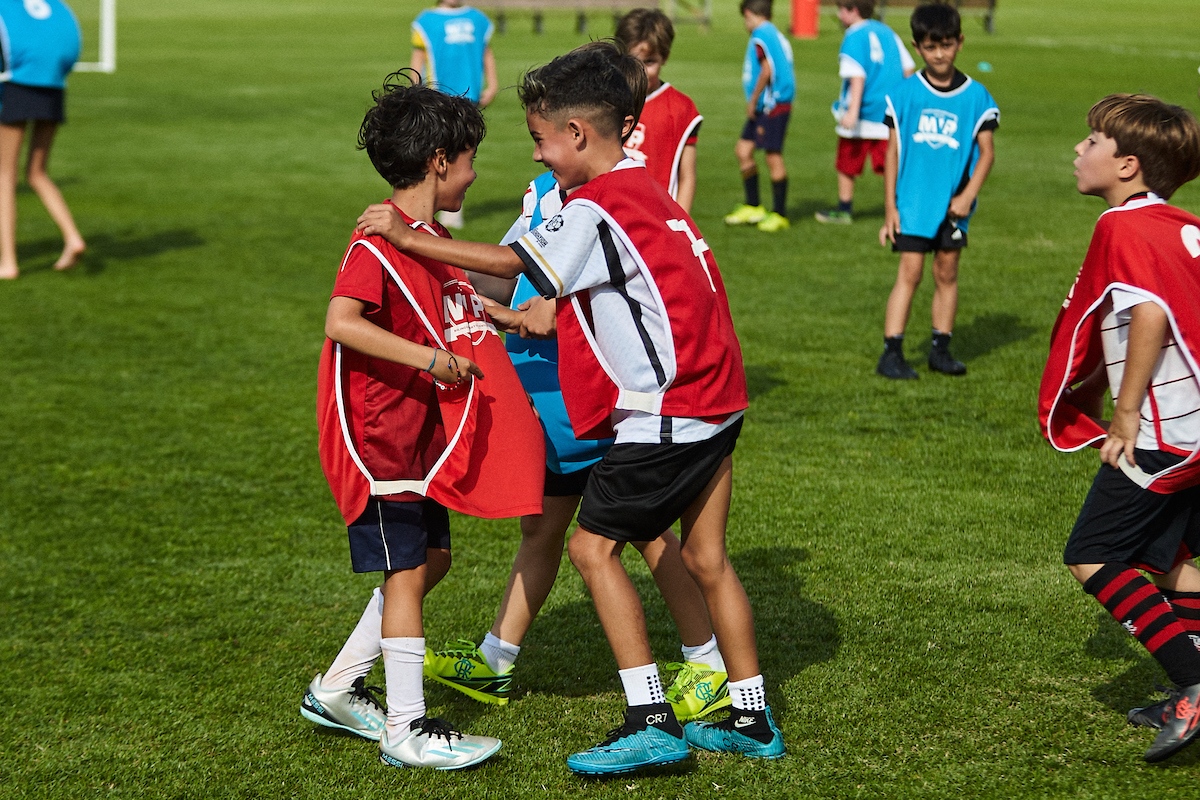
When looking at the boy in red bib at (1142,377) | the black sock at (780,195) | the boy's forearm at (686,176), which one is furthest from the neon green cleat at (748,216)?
the boy in red bib at (1142,377)

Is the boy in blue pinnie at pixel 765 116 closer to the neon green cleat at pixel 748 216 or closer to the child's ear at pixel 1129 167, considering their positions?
the neon green cleat at pixel 748 216

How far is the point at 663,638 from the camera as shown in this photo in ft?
14.1

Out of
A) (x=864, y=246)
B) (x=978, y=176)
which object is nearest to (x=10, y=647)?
(x=978, y=176)

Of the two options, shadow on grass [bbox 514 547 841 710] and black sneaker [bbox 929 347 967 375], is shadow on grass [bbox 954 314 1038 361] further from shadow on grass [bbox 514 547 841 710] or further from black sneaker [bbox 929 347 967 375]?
shadow on grass [bbox 514 547 841 710]

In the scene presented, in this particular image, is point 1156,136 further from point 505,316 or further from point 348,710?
point 348,710

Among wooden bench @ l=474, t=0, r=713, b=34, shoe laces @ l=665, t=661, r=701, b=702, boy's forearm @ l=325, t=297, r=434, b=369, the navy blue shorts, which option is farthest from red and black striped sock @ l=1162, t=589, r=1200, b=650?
wooden bench @ l=474, t=0, r=713, b=34

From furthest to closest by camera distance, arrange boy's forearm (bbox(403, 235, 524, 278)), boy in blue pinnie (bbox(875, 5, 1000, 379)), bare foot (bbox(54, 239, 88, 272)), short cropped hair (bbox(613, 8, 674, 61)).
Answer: bare foot (bbox(54, 239, 88, 272)) < boy in blue pinnie (bbox(875, 5, 1000, 379)) < short cropped hair (bbox(613, 8, 674, 61)) < boy's forearm (bbox(403, 235, 524, 278))

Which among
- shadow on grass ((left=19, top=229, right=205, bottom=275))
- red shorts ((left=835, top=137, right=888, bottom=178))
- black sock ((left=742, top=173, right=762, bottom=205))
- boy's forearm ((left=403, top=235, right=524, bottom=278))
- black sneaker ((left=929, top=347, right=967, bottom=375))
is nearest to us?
boy's forearm ((left=403, top=235, right=524, bottom=278))

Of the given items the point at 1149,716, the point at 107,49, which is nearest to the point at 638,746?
the point at 1149,716

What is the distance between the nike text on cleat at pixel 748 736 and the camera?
346 cm

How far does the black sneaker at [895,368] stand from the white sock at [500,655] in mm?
3986

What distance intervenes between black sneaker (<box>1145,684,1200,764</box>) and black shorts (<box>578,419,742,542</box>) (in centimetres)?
131

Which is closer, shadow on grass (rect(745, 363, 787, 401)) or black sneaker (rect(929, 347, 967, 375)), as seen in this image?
shadow on grass (rect(745, 363, 787, 401))

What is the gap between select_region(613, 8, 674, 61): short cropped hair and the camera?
6.00 m
